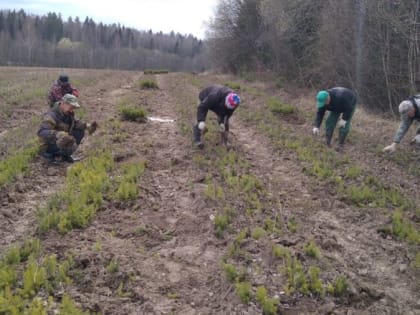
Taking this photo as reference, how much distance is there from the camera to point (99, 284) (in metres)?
3.79

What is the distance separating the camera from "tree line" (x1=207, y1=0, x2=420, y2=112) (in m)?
11.5

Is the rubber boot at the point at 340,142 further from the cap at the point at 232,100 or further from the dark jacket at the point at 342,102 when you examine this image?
the cap at the point at 232,100

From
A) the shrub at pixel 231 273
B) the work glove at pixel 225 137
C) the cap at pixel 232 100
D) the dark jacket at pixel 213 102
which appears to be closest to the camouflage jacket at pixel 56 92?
the dark jacket at pixel 213 102

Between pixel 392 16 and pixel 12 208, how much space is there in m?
10.9

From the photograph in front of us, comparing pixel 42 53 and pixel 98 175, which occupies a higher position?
pixel 42 53

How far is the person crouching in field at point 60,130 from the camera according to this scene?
21.5ft

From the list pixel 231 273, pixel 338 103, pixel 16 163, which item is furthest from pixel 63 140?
pixel 338 103

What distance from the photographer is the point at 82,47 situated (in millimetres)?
81312

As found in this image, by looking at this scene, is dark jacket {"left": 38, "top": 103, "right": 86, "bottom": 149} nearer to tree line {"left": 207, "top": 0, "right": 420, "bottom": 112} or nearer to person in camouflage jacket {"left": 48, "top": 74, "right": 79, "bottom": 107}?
person in camouflage jacket {"left": 48, "top": 74, "right": 79, "bottom": 107}

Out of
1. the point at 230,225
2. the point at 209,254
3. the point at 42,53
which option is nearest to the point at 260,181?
the point at 230,225

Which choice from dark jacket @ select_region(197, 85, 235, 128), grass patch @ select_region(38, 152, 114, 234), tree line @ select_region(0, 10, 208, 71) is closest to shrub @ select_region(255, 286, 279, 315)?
grass patch @ select_region(38, 152, 114, 234)

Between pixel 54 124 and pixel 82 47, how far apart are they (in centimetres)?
8127

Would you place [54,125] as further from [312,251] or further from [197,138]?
[312,251]

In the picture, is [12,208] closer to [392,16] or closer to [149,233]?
[149,233]
